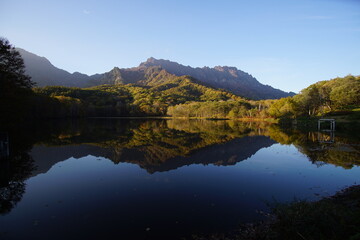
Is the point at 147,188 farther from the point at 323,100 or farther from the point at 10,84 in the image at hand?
the point at 323,100

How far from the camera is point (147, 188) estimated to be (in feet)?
41.8

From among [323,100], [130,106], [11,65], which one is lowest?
[130,106]

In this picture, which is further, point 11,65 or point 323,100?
point 323,100

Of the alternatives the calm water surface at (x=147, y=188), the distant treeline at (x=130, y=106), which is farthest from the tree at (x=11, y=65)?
the calm water surface at (x=147, y=188)

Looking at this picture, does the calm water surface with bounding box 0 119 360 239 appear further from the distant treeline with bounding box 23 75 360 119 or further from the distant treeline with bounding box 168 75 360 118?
the distant treeline with bounding box 23 75 360 119

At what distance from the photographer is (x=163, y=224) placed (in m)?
8.41

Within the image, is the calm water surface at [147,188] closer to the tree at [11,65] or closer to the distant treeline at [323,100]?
the tree at [11,65]

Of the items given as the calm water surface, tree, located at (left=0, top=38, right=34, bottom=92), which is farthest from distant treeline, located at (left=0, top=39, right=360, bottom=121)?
the calm water surface

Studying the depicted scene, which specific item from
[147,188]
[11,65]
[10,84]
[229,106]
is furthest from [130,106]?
[147,188]

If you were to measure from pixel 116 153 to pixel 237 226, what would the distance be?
1819cm

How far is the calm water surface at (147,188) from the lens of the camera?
8.22 m

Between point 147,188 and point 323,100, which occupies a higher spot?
point 323,100

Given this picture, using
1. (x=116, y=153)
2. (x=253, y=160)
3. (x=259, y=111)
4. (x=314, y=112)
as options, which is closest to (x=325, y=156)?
(x=253, y=160)

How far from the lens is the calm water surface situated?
822 cm
